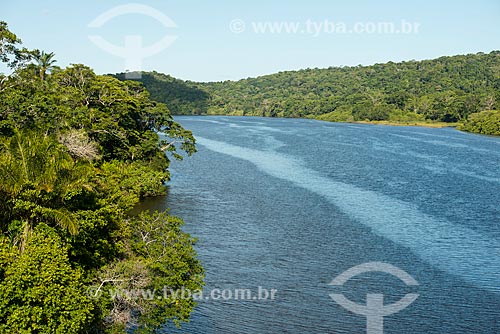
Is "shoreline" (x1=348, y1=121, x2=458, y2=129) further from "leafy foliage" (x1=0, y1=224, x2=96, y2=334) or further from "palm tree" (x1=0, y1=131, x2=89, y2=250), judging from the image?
"leafy foliage" (x1=0, y1=224, x2=96, y2=334)

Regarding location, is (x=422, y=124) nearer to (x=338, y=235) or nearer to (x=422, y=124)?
(x=422, y=124)

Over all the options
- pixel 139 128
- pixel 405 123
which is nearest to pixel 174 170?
pixel 139 128

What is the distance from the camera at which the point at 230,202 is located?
172 feet

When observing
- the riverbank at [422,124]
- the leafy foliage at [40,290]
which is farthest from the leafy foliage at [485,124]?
the leafy foliage at [40,290]

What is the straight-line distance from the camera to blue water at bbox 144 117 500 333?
94.8 feet

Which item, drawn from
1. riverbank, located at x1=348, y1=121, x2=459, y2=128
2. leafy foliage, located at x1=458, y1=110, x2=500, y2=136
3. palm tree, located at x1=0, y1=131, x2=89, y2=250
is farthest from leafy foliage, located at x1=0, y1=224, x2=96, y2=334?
riverbank, located at x1=348, y1=121, x2=459, y2=128

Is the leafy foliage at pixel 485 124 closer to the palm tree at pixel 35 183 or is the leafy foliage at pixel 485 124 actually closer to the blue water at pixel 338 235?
the blue water at pixel 338 235

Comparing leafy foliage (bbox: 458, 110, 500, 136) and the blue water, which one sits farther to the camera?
leafy foliage (bbox: 458, 110, 500, 136)

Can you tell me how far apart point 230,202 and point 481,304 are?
87.0ft

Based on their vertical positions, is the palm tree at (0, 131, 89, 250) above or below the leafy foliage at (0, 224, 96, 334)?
above

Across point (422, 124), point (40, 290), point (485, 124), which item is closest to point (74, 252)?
point (40, 290)

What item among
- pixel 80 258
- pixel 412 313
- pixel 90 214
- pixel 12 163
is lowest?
pixel 412 313

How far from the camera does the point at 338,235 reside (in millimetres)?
41875

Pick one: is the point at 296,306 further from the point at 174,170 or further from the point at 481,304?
the point at 174,170
